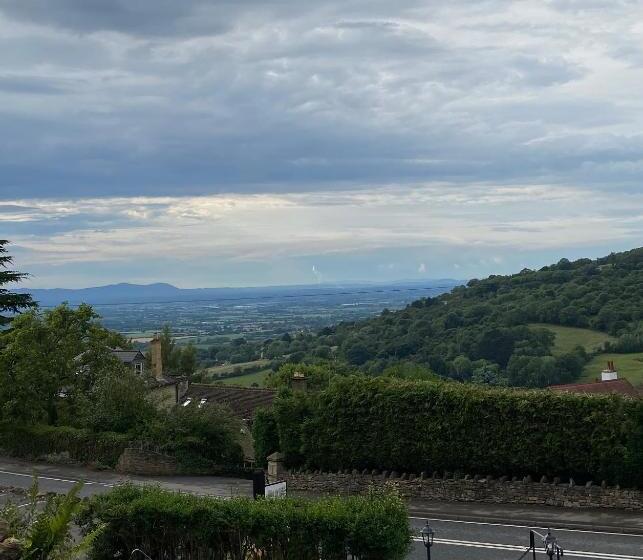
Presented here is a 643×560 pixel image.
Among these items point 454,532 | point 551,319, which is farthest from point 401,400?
point 551,319

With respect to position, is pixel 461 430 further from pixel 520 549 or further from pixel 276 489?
pixel 276 489

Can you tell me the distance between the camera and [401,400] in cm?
2752

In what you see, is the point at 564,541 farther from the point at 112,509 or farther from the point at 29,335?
the point at 29,335

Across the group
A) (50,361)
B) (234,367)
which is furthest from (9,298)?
(234,367)

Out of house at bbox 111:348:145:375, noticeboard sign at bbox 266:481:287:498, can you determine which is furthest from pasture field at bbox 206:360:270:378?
noticeboard sign at bbox 266:481:287:498

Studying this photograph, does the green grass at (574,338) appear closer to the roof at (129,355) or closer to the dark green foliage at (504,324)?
the dark green foliage at (504,324)

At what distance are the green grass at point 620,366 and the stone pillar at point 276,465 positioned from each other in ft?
130

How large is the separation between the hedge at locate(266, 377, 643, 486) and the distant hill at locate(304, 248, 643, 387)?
4037 cm

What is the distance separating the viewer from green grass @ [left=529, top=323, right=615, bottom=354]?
82.9 m

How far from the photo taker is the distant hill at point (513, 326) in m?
77.7

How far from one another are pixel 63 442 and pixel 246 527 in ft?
68.0

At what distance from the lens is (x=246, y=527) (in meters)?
16.7

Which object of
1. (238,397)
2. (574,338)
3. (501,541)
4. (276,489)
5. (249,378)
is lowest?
(249,378)

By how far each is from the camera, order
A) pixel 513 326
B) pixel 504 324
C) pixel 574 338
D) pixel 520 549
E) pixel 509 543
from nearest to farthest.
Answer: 1. pixel 520 549
2. pixel 509 543
3. pixel 574 338
4. pixel 513 326
5. pixel 504 324
